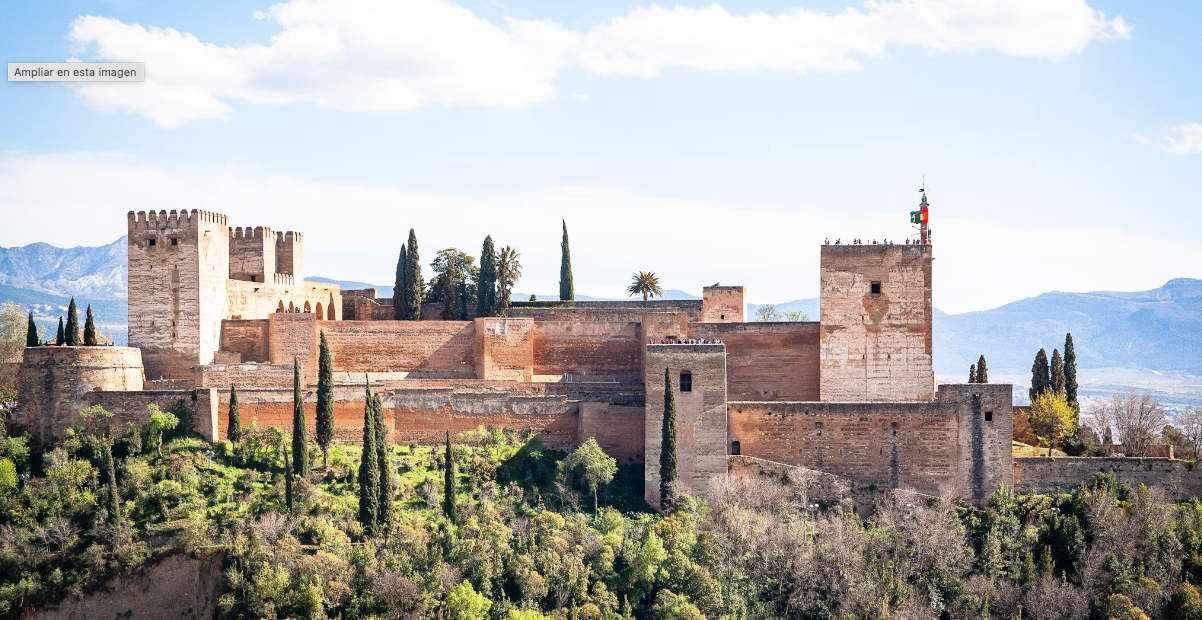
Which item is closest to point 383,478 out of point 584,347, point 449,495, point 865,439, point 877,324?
point 449,495

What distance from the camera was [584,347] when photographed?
1528 inches

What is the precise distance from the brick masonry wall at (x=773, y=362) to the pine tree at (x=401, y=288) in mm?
10785

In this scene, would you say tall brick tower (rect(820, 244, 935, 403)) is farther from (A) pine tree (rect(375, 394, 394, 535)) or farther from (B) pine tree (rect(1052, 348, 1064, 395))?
(A) pine tree (rect(375, 394, 394, 535))

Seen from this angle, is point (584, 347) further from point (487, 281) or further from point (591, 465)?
point (591, 465)

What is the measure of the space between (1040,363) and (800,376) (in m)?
9.19

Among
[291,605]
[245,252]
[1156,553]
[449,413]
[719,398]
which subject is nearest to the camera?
[291,605]

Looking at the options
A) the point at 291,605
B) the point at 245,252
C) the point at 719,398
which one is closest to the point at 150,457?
the point at 291,605

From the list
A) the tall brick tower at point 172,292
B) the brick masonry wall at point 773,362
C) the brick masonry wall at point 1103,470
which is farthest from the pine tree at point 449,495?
the brick masonry wall at point 1103,470

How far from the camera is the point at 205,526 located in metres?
30.5

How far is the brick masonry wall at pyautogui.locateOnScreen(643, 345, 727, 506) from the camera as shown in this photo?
3262 cm

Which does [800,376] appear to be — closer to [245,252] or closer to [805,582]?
[805,582]

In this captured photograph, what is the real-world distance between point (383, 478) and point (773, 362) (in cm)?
1144

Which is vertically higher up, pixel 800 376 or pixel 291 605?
pixel 800 376

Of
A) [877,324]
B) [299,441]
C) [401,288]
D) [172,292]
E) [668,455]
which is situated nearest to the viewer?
[299,441]
